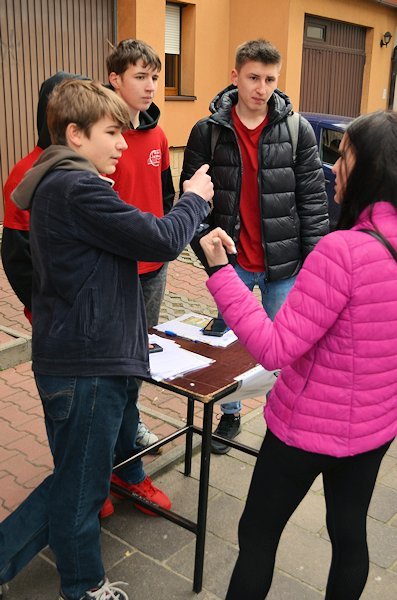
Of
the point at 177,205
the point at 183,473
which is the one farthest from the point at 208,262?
the point at 183,473

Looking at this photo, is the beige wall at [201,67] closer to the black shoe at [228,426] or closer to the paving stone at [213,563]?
the black shoe at [228,426]

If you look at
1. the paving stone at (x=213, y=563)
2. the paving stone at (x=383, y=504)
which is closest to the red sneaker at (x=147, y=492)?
the paving stone at (x=213, y=563)

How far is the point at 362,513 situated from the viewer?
1857 millimetres

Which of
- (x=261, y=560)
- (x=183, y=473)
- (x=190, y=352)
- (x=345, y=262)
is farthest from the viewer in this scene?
(x=183, y=473)

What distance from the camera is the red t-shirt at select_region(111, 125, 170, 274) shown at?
2910 millimetres

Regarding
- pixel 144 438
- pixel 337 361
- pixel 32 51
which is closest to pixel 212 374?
pixel 337 361

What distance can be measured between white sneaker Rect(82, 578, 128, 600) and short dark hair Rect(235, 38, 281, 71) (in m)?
2.39

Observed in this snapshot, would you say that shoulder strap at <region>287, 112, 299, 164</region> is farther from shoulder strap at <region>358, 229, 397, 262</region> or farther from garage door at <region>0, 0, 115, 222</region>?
garage door at <region>0, 0, 115, 222</region>

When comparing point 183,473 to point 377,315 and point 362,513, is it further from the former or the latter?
point 377,315

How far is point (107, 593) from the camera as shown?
2254 millimetres

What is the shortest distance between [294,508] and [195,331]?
1.15 metres

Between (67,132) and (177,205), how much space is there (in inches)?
16.3

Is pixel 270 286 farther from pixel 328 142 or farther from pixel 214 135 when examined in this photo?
pixel 328 142

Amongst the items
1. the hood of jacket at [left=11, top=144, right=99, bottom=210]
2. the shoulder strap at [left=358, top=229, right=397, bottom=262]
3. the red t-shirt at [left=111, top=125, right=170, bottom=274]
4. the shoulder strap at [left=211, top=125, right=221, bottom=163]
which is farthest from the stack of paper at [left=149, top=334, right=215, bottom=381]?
the shoulder strap at [left=211, top=125, right=221, bottom=163]
